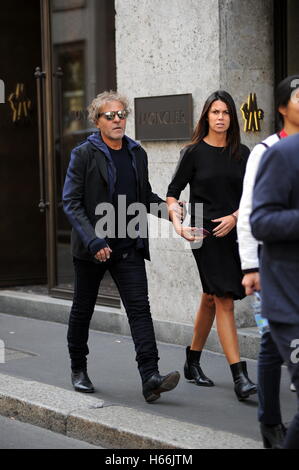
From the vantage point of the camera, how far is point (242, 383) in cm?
628

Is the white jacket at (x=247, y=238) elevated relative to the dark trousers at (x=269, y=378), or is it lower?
elevated

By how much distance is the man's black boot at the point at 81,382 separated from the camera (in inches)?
260

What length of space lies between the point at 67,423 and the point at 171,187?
65.6 inches

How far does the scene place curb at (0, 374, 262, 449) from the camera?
17.5ft

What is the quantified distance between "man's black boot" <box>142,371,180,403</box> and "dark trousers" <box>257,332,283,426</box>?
3.98ft

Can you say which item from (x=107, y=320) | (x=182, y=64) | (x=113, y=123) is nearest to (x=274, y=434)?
(x=113, y=123)

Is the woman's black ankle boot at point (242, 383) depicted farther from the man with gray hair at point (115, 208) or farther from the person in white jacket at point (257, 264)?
the person in white jacket at point (257, 264)

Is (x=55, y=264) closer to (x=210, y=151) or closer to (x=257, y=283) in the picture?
(x=210, y=151)

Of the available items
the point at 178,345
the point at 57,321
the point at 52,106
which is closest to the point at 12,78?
the point at 52,106

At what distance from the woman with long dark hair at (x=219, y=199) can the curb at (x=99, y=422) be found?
74cm

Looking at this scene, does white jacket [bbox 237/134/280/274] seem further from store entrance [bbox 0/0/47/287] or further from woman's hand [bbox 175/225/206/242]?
store entrance [bbox 0/0/47/287]

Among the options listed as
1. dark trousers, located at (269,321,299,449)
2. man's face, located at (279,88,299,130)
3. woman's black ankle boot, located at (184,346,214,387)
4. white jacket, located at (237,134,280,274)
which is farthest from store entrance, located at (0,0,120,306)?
dark trousers, located at (269,321,299,449)

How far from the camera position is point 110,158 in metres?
6.33
